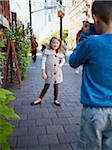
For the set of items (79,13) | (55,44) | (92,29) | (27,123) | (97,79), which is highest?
(79,13)

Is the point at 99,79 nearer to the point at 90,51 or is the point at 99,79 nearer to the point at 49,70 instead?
the point at 90,51

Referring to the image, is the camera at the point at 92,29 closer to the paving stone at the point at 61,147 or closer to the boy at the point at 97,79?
the boy at the point at 97,79

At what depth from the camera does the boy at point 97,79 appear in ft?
8.63

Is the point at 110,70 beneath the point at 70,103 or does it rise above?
above

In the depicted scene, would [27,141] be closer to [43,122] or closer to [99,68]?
[43,122]

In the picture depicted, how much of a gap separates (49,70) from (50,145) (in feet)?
9.92

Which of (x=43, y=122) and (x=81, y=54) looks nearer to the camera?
(x=81, y=54)

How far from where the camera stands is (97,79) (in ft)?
8.78

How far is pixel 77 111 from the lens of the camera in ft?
22.7

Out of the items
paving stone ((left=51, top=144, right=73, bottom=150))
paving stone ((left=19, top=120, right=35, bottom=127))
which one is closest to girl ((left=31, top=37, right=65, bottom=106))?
paving stone ((left=19, top=120, right=35, bottom=127))

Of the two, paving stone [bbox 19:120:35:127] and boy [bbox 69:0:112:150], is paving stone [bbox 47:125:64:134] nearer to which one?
paving stone [bbox 19:120:35:127]

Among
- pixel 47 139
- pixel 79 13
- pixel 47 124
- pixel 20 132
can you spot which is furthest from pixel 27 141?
pixel 79 13

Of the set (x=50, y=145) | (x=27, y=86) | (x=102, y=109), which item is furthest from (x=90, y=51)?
(x=27, y=86)

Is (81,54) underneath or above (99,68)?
above
